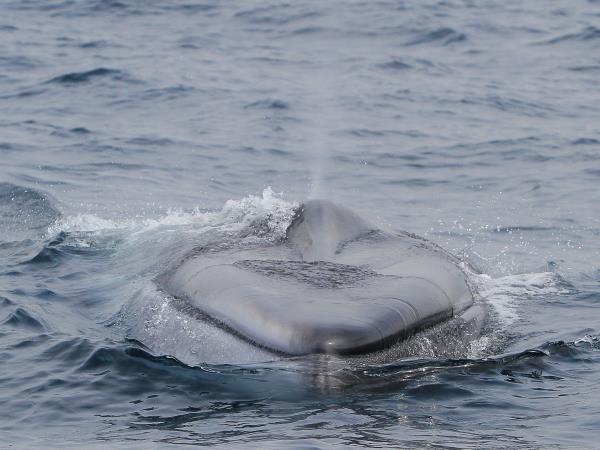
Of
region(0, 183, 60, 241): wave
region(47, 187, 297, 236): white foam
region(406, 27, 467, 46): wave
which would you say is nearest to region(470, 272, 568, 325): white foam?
region(47, 187, 297, 236): white foam

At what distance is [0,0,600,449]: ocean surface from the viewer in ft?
32.8

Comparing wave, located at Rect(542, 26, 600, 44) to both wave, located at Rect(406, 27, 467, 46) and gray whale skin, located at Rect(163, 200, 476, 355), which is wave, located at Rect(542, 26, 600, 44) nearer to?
wave, located at Rect(406, 27, 467, 46)

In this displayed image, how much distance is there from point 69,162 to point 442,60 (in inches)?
563

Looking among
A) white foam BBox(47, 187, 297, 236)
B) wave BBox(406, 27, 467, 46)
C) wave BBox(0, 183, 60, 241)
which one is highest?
wave BBox(406, 27, 467, 46)

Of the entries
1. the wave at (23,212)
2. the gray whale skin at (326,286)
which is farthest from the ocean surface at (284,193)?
the gray whale skin at (326,286)

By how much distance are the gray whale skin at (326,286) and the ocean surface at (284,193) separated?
0.26 meters

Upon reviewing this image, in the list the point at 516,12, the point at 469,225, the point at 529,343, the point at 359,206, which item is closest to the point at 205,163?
the point at 359,206

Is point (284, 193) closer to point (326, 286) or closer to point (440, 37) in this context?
point (326, 286)

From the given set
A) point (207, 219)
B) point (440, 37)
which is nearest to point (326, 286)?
point (207, 219)

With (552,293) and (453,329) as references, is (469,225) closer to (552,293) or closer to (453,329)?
(552,293)

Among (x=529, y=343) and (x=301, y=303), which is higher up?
(x=301, y=303)

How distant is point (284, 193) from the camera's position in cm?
2164

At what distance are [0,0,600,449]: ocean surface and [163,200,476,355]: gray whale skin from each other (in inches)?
10.3

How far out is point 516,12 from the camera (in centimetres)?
4116
